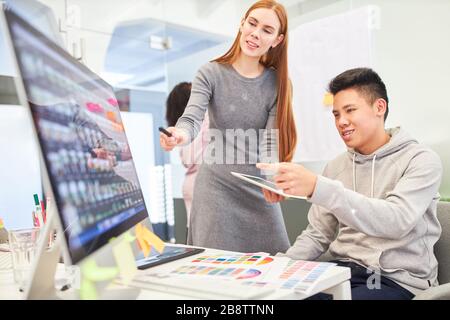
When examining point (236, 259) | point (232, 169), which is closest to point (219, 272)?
point (236, 259)

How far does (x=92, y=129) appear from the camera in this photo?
2.31ft

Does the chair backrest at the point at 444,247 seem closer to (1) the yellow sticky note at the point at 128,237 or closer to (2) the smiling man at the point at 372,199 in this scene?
(2) the smiling man at the point at 372,199

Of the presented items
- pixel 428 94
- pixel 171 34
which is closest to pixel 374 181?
pixel 428 94

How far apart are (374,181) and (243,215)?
452mm

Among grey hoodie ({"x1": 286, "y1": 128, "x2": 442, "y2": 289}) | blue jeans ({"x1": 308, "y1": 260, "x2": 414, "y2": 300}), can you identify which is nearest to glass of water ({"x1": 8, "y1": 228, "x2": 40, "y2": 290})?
grey hoodie ({"x1": 286, "y1": 128, "x2": 442, "y2": 289})

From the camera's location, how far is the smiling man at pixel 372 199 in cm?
94

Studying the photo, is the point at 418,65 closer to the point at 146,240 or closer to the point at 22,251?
the point at 146,240

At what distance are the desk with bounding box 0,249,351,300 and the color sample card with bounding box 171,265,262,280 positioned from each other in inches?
1.6

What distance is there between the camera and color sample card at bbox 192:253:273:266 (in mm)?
823

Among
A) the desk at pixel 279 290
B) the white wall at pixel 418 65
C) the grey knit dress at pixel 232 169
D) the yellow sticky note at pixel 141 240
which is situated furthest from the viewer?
the white wall at pixel 418 65

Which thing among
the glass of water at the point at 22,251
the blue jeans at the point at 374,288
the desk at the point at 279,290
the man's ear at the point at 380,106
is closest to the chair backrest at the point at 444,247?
the blue jeans at the point at 374,288

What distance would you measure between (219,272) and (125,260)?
161 millimetres

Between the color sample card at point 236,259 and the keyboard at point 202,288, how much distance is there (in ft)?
0.47

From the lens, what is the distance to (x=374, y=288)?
0.99 m
